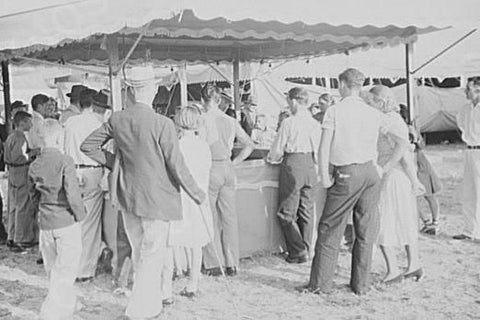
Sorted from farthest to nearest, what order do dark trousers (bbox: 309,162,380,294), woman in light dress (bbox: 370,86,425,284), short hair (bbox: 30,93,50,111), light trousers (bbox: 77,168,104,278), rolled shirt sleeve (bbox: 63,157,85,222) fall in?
short hair (bbox: 30,93,50,111), light trousers (bbox: 77,168,104,278), woman in light dress (bbox: 370,86,425,284), dark trousers (bbox: 309,162,380,294), rolled shirt sleeve (bbox: 63,157,85,222)

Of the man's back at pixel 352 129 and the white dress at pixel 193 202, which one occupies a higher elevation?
the man's back at pixel 352 129

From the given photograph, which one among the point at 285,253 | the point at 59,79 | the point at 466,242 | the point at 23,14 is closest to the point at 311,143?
the point at 285,253

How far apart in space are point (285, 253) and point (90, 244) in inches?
68.9

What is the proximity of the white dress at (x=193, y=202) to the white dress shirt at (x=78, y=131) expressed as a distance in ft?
3.20

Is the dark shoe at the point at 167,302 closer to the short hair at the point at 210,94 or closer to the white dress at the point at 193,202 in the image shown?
the white dress at the point at 193,202

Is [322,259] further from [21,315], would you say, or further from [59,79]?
[59,79]

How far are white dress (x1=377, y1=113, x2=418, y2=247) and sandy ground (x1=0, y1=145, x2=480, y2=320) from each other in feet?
1.19

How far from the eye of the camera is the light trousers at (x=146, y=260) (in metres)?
4.25

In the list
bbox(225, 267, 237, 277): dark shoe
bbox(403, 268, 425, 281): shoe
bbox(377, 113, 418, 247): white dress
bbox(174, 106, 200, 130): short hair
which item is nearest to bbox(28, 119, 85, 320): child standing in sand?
bbox(174, 106, 200, 130): short hair

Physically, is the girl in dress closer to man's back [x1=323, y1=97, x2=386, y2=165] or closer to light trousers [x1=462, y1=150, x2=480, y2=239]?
man's back [x1=323, y1=97, x2=386, y2=165]

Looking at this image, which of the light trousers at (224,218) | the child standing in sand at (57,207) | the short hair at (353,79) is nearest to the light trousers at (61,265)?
the child standing in sand at (57,207)

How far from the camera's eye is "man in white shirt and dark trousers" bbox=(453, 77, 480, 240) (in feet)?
22.4

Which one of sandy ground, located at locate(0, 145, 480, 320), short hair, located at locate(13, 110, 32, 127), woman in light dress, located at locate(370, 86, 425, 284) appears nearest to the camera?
sandy ground, located at locate(0, 145, 480, 320)

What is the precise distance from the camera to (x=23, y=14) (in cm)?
587
